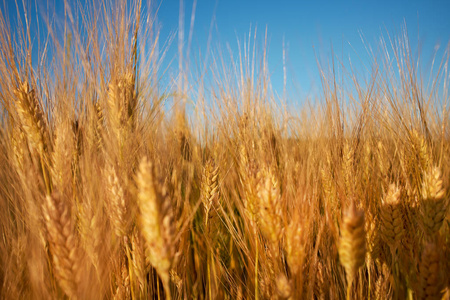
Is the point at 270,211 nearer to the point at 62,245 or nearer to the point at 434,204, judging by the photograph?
the point at 62,245

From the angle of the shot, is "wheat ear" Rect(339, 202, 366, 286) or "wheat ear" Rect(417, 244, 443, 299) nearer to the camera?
"wheat ear" Rect(339, 202, 366, 286)

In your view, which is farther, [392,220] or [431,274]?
[392,220]

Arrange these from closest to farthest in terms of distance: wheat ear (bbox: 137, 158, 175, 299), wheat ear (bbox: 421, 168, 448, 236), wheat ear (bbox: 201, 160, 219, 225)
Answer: wheat ear (bbox: 137, 158, 175, 299), wheat ear (bbox: 421, 168, 448, 236), wheat ear (bbox: 201, 160, 219, 225)

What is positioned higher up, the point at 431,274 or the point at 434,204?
the point at 434,204

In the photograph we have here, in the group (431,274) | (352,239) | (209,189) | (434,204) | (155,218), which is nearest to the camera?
(155,218)

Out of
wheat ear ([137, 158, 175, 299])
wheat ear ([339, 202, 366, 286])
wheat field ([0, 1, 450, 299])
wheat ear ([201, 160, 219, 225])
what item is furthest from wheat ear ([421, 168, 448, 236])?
wheat ear ([137, 158, 175, 299])

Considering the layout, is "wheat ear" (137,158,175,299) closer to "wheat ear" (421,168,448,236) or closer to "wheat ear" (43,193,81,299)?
"wheat ear" (43,193,81,299)

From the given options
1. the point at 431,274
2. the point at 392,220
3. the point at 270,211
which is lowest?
Result: the point at 431,274

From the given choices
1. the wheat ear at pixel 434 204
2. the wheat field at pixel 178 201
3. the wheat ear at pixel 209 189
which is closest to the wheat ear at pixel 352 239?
the wheat field at pixel 178 201

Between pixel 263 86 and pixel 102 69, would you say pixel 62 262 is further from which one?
pixel 263 86

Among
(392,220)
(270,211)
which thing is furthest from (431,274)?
(270,211)

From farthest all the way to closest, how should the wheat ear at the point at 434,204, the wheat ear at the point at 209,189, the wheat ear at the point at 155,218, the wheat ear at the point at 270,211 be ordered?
the wheat ear at the point at 209,189 < the wheat ear at the point at 434,204 < the wheat ear at the point at 270,211 < the wheat ear at the point at 155,218

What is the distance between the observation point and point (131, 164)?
108cm

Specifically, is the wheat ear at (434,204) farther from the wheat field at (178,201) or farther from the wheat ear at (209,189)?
the wheat ear at (209,189)
